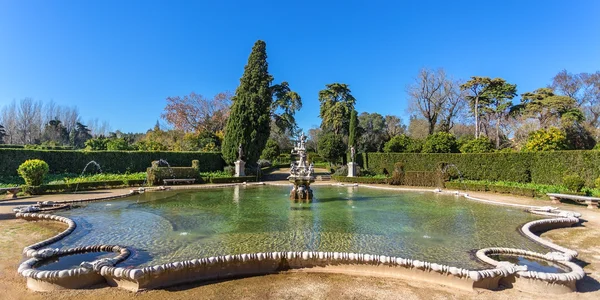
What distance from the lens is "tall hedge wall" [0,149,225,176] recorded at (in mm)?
20625

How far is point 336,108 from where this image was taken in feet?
127

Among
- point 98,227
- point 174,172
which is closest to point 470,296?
point 98,227

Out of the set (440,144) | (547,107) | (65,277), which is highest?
(547,107)

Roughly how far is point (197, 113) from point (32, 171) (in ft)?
95.9

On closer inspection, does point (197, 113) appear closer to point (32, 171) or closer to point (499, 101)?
point (32, 171)

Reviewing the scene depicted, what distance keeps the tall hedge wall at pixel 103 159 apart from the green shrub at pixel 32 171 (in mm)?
7050

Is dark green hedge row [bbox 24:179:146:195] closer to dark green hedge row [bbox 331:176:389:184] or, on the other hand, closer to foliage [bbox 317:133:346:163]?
dark green hedge row [bbox 331:176:389:184]

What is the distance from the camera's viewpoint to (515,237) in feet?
27.6

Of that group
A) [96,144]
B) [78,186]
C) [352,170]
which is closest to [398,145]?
[352,170]

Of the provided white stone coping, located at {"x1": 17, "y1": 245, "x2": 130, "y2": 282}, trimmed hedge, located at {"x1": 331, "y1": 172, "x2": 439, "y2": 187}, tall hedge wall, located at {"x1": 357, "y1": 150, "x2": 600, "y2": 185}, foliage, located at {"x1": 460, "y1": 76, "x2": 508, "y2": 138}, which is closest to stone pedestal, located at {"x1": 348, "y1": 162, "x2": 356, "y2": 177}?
trimmed hedge, located at {"x1": 331, "y1": 172, "x2": 439, "y2": 187}

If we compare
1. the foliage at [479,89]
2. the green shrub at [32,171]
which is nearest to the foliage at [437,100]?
the foliage at [479,89]

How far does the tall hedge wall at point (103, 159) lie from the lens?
20625 mm

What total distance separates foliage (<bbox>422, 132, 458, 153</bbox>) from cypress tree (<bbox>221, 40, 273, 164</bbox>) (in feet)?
45.4

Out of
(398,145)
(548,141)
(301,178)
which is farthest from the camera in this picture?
(398,145)
